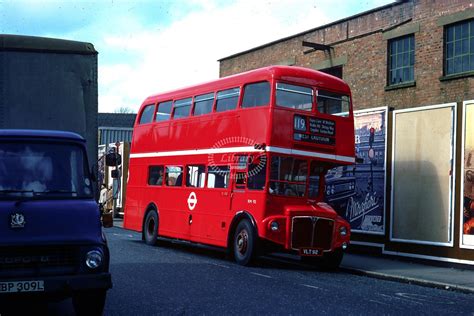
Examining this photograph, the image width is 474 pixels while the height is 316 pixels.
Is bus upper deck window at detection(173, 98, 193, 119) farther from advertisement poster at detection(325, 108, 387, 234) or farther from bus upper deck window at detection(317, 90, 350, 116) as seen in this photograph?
advertisement poster at detection(325, 108, 387, 234)

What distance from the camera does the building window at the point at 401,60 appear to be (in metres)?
19.9

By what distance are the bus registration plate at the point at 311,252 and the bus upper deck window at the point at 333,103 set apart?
3.06m

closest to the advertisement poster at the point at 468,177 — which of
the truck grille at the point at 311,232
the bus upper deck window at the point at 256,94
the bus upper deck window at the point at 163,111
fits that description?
the truck grille at the point at 311,232

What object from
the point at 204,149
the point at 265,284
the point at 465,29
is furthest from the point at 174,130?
the point at 465,29

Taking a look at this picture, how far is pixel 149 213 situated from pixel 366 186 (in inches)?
251

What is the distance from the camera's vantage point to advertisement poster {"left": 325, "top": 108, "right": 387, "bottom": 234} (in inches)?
681

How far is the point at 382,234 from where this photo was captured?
17000 mm

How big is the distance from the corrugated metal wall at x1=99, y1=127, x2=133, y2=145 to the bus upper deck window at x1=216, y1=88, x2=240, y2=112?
1093 inches

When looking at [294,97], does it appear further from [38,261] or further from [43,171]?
[38,261]

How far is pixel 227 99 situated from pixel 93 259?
924cm

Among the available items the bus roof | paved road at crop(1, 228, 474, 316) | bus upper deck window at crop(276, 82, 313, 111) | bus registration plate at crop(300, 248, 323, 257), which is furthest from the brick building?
bus upper deck window at crop(276, 82, 313, 111)

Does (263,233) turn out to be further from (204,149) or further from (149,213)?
(149,213)

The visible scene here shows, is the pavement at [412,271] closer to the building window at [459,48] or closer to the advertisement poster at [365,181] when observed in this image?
the advertisement poster at [365,181]

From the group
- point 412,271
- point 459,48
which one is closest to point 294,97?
point 412,271
